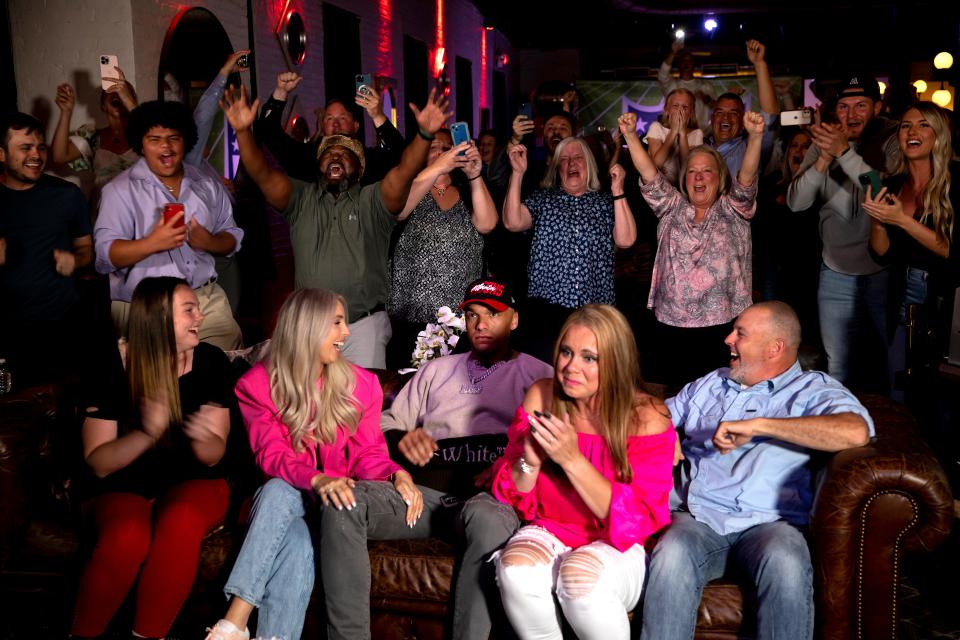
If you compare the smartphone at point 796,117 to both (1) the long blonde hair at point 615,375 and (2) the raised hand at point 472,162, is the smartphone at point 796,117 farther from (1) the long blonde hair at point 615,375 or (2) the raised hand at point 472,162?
(1) the long blonde hair at point 615,375

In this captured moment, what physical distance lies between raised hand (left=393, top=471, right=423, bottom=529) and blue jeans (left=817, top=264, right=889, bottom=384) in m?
2.16

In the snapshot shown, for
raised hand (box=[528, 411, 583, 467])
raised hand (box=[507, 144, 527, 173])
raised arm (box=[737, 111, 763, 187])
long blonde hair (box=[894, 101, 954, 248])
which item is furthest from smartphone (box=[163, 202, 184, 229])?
long blonde hair (box=[894, 101, 954, 248])

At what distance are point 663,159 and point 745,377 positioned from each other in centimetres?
214

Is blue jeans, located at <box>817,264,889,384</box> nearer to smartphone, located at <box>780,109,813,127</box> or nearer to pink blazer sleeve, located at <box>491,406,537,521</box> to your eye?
smartphone, located at <box>780,109,813,127</box>

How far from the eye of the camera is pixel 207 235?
146 inches

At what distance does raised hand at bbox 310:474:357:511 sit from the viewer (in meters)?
2.65

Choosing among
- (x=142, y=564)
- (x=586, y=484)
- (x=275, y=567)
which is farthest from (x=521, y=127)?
(x=142, y=564)

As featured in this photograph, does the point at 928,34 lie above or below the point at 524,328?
above

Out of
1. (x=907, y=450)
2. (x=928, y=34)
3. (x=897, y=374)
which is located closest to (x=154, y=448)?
(x=907, y=450)

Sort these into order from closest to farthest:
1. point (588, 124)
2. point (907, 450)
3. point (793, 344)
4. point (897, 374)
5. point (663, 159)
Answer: point (907, 450) < point (793, 344) < point (897, 374) < point (663, 159) < point (588, 124)

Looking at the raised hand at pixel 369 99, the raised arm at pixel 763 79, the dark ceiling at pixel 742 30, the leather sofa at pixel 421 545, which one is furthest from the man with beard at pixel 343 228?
the dark ceiling at pixel 742 30

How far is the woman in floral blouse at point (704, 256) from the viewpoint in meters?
3.86

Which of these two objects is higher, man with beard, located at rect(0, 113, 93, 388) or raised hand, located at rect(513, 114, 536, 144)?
raised hand, located at rect(513, 114, 536, 144)

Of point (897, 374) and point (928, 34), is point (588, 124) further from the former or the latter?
point (897, 374)
